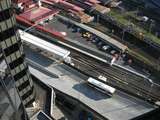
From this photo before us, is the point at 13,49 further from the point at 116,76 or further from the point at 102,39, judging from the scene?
the point at 102,39

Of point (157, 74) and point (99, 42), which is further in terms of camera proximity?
point (99, 42)

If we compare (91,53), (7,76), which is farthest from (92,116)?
(7,76)

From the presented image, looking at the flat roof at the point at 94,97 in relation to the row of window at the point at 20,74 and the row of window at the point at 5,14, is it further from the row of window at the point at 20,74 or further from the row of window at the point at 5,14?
the row of window at the point at 5,14

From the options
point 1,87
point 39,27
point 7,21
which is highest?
point 1,87

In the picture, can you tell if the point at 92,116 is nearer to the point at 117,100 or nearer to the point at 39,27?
the point at 117,100

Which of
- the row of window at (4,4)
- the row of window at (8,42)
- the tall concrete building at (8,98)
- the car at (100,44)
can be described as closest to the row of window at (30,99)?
the row of window at (8,42)

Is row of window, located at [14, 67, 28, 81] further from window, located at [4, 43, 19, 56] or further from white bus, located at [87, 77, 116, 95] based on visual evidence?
white bus, located at [87, 77, 116, 95]

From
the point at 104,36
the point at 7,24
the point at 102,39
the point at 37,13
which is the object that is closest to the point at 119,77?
the point at 102,39
